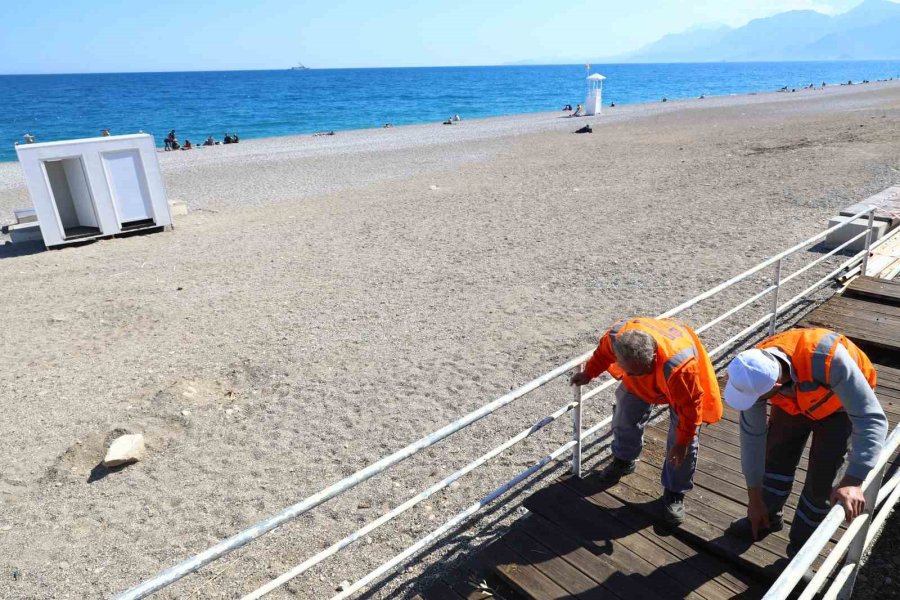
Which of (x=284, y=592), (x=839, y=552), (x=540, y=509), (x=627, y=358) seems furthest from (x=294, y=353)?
(x=839, y=552)

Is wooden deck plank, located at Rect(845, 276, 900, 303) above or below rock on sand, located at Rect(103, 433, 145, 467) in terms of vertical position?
above

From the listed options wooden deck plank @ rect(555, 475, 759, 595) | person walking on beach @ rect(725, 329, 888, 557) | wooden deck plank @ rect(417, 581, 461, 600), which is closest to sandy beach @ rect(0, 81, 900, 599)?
wooden deck plank @ rect(417, 581, 461, 600)

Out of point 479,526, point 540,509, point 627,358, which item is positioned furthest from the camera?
point 479,526

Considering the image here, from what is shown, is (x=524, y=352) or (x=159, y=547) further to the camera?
(x=524, y=352)

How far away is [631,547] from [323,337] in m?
5.25

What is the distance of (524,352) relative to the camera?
7.38 metres

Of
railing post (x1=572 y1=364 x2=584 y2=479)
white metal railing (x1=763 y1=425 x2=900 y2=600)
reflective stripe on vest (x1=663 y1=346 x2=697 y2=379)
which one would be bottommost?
railing post (x1=572 y1=364 x2=584 y2=479)

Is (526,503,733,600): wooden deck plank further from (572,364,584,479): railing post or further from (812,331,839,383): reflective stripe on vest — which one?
(812,331,839,383): reflective stripe on vest

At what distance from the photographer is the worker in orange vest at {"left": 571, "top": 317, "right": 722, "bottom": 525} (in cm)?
339

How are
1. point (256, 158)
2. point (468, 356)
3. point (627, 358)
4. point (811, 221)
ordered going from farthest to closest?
point (256, 158)
point (811, 221)
point (468, 356)
point (627, 358)

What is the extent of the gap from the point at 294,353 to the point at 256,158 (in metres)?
21.7

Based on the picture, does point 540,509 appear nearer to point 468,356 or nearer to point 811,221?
point 468,356

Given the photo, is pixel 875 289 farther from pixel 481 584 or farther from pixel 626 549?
pixel 481 584

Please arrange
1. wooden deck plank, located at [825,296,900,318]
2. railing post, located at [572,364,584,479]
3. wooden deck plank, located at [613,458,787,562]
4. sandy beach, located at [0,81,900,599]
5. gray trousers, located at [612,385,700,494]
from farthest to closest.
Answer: wooden deck plank, located at [825,296,900,318]
sandy beach, located at [0,81,900,599]
railing post, located at [572,364,584,479]
gray trousers, located at [612,385,700,494]
wooden deck plank, located at [613,458,787,562]
